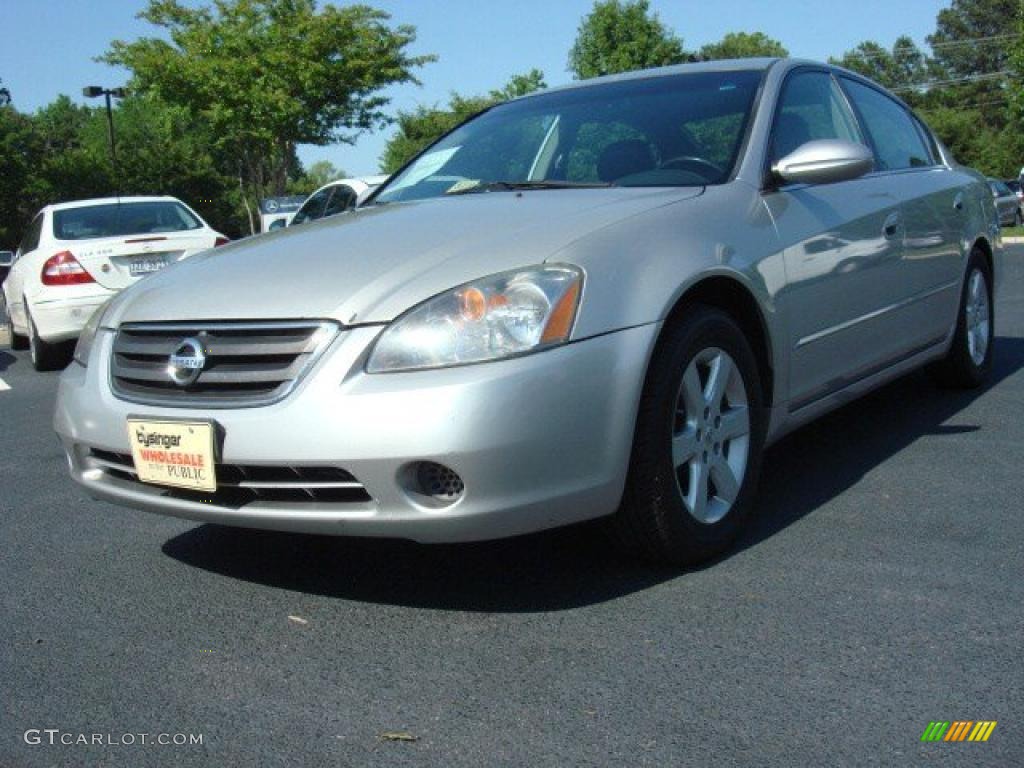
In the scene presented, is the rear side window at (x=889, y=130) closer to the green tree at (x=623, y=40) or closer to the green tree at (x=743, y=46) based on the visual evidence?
the green tree at (x=623, y=40)

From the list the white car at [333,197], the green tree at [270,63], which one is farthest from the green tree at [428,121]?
the white car at [333,197]

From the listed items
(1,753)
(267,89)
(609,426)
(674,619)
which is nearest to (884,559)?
(674,619)

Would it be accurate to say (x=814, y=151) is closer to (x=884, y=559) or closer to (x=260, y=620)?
(x=884, y=559)

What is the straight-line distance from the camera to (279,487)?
9.96 ft

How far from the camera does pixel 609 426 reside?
3020 millimetres

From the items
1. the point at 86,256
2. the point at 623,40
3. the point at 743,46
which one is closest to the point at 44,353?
the point at 86,256

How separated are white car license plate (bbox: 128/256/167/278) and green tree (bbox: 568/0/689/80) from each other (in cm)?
3905

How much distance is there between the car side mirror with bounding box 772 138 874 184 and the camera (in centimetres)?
383

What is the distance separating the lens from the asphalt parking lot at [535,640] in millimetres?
2432

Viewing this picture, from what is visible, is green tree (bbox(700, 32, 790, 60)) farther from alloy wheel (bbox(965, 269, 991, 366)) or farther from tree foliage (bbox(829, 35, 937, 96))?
alloy wheel (bbox(965, 269, 991, 366))

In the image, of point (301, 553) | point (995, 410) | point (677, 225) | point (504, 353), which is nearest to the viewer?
point (504, 353)

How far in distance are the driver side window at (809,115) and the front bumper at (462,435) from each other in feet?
4.57

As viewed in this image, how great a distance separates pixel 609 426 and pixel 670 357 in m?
0.32

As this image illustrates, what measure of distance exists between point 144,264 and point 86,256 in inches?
16.7
